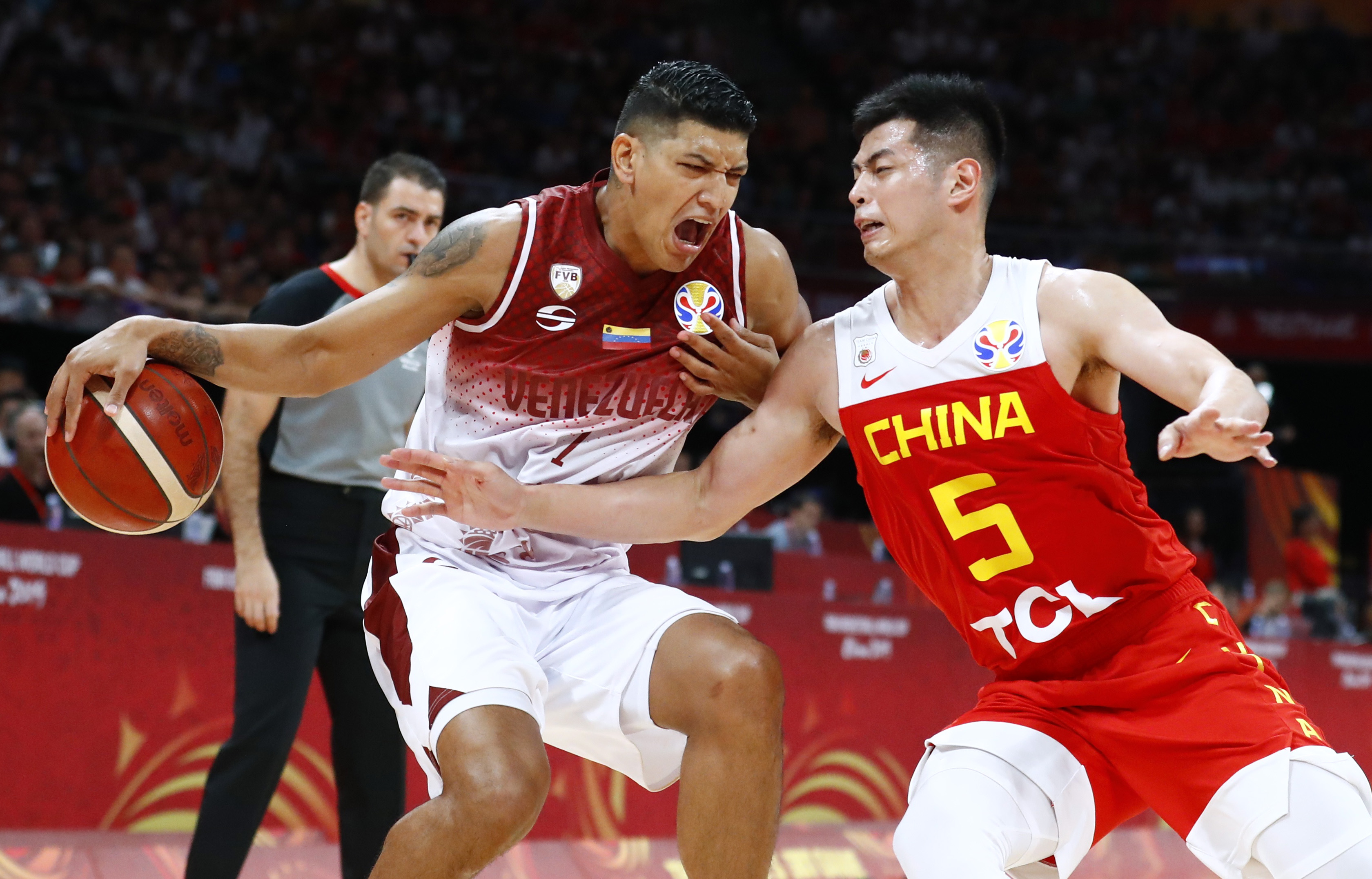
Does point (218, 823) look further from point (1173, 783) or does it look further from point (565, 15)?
point (565, 15)

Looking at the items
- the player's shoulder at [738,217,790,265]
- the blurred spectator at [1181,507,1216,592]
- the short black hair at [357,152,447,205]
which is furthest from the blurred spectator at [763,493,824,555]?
the player's shoulder at [738,217,790,265]

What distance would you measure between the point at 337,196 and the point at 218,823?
8895 millimetres

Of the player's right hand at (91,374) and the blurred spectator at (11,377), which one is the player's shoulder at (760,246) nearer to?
the player's right hand at (91,374)

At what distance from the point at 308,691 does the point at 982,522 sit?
2396mm

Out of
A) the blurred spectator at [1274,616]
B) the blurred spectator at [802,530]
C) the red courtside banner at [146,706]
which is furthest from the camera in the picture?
the blurred spectator at [1274,616]

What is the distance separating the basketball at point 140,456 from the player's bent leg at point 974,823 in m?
1.84

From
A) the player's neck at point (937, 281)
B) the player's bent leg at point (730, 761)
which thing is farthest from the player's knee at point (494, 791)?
the player's neck at point (937, 281)

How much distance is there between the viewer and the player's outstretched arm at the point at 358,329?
3266mm

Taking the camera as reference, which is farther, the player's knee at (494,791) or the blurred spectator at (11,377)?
the blurred spectator at (11,377)

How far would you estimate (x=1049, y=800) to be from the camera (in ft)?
9.70

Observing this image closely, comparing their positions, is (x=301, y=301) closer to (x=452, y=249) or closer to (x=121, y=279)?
(x=452, y=249)

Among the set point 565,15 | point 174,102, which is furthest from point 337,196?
point 565,15

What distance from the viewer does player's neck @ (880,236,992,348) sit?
3.28 metres

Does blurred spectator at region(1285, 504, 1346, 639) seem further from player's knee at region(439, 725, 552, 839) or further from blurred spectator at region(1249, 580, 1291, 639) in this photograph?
player's knee at region(439, 725, 552, 839)
